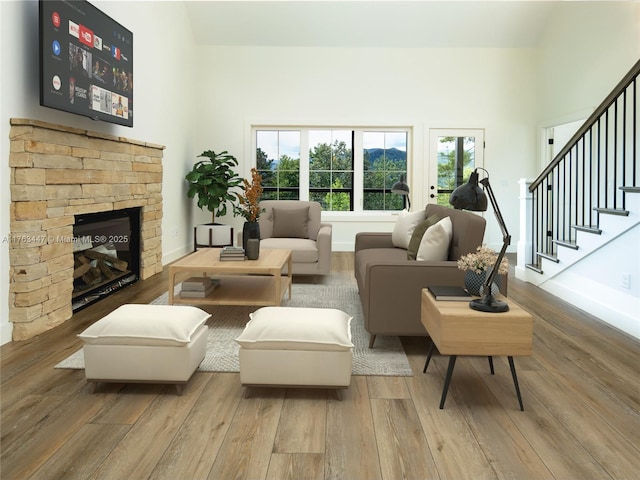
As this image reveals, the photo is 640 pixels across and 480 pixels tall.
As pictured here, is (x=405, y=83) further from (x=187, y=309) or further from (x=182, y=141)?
(x=187, y=309)

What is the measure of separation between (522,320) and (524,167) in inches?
246

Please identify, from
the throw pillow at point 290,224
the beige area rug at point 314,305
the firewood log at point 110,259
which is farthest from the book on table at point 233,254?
the throw pillow at point 290,224

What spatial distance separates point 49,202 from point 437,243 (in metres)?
2.74

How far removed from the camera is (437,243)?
11.1ft

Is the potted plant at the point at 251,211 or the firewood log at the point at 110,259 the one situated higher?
the potted plant at the point at 251,211

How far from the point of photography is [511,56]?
7832 millimetres

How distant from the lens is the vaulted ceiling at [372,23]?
23.7 feet

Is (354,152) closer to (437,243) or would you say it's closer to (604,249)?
(604,249)

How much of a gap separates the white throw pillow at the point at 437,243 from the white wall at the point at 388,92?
4.69 m

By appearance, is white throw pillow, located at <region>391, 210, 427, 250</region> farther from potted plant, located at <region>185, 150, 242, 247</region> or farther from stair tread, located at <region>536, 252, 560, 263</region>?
potted plant, located at <region>185, 150, 242, 247</region>

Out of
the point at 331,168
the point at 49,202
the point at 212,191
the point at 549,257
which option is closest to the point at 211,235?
the point at 212,191

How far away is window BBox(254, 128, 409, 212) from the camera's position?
8.09 m

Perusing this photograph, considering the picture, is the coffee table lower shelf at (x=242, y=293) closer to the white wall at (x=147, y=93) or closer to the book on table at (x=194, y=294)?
the book on table at (x=194, y=294)

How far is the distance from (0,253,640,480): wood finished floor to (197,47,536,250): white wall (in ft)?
17.8
